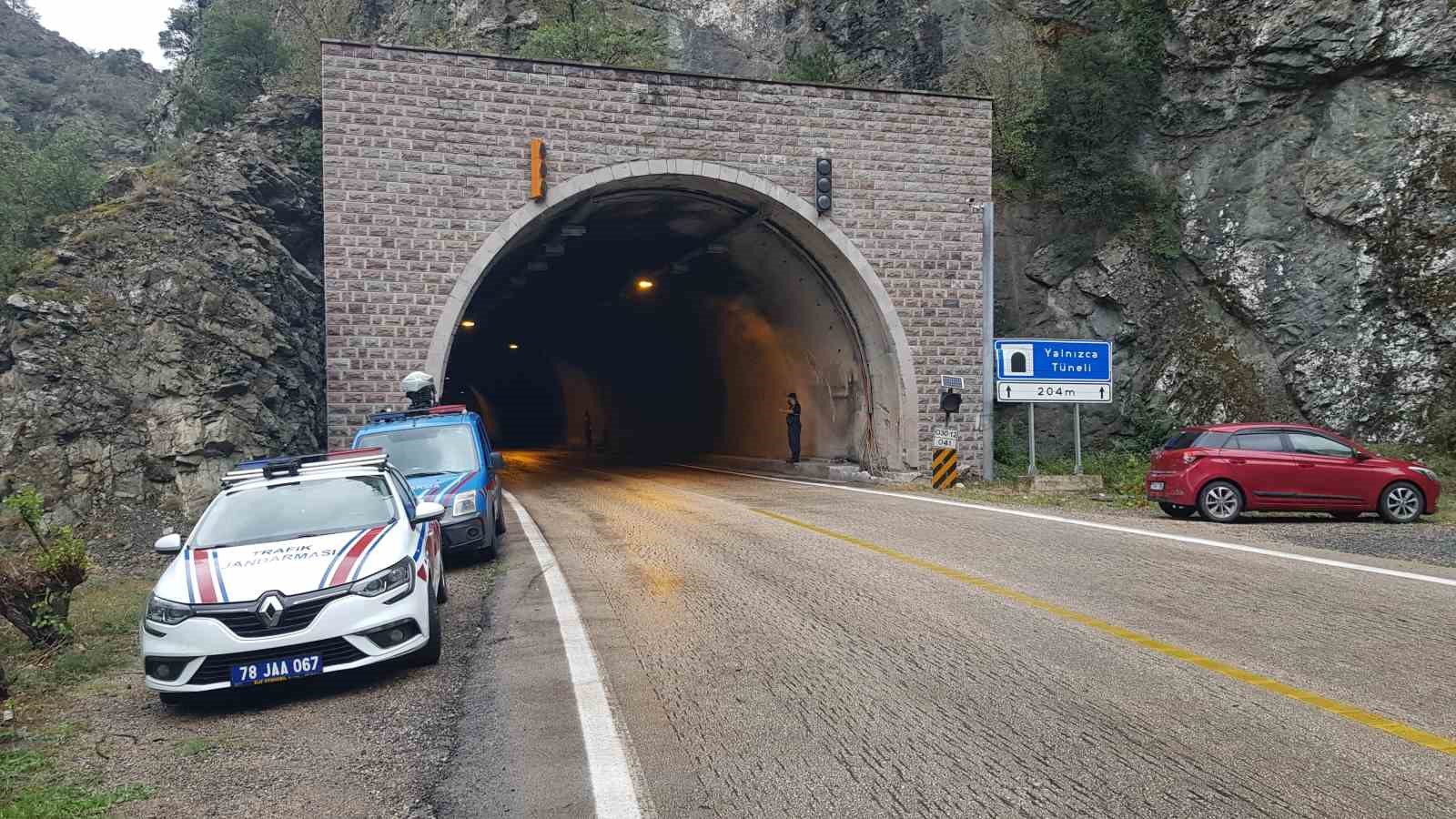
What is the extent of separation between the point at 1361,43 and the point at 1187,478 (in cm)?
1503

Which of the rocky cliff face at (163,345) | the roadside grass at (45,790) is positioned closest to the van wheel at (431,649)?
the roadside grass at (45,790)

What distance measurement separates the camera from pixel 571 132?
Result: 19.8 meters

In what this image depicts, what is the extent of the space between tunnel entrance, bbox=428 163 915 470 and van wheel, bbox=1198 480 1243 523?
26.5 feet

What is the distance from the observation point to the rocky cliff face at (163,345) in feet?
46.1

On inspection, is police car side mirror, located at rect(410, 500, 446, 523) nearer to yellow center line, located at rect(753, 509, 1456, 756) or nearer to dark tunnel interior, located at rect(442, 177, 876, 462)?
yellow center line, located at rect(753, 509, 1456, 756)

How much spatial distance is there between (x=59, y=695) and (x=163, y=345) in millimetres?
10707

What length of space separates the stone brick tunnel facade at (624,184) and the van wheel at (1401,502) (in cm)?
889

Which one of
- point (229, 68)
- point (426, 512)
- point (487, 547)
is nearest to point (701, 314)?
point (229, 68)

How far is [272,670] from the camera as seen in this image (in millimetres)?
5859

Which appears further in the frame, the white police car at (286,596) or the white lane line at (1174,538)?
the white lane line at (1174,538)

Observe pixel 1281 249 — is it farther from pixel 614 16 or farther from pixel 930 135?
pixel 614 16

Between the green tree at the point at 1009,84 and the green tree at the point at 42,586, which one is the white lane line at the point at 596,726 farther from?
the green tree at the point at 1009,84

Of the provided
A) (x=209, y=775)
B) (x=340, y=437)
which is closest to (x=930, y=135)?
(x=340, y=437)

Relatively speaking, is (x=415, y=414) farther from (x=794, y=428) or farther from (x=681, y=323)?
(x=681, y=323)
